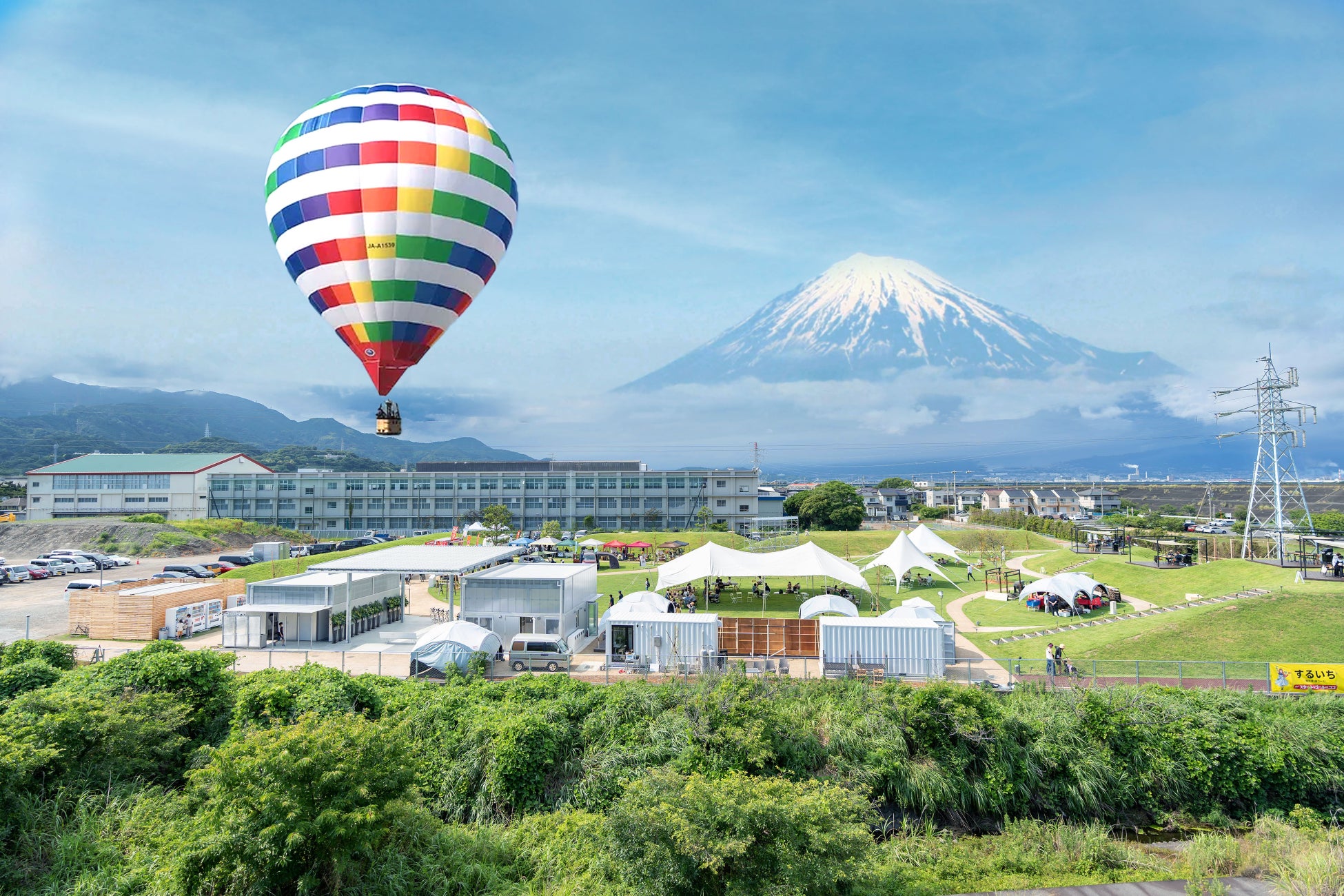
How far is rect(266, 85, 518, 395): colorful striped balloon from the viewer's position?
2392 centimetres

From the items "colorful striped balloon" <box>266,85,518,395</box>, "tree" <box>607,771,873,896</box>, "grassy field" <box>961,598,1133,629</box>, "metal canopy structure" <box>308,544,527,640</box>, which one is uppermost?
"colorful striped balloon" <box>266,85,518,395</box>

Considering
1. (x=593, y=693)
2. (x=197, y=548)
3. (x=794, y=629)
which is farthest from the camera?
(x=197, y=548)

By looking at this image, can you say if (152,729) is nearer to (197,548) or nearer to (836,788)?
(836,788)

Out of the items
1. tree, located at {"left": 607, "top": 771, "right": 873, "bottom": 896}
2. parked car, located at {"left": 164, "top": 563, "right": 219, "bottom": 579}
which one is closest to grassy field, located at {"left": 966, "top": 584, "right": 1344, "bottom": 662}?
tree, located at {"left": 607, "top": 771, "right": 873, "bottom": 896}

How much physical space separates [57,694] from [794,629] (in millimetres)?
22955

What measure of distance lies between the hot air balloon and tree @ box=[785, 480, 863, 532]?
75.0 metres

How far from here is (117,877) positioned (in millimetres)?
14148

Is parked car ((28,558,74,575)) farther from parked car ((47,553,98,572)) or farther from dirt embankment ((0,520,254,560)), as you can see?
dirt embankment ((0,520,254,560))

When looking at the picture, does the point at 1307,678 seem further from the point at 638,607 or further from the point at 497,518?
the point at 497,518

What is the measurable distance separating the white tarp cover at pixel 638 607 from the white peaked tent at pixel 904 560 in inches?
620

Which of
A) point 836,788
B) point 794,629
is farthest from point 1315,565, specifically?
point 836,788

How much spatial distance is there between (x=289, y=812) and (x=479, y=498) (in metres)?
91.5

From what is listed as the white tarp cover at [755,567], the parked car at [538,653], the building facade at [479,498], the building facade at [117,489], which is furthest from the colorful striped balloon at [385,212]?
the building facade at [117,489]

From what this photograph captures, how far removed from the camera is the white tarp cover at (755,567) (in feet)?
117
